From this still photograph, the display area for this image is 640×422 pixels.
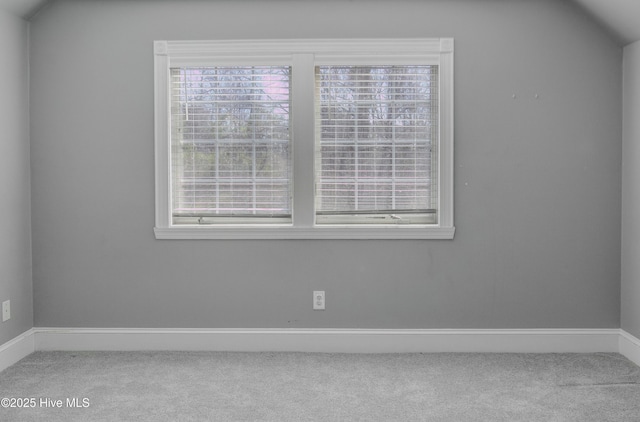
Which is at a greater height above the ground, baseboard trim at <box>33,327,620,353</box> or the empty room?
the empty room

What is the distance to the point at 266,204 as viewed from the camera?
3926mm

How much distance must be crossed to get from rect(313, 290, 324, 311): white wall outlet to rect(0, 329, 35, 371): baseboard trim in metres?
1.87

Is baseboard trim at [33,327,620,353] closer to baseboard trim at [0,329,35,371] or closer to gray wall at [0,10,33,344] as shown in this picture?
baseboard trim at [0,329,35,371]

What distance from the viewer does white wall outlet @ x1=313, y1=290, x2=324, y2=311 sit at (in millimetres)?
3881

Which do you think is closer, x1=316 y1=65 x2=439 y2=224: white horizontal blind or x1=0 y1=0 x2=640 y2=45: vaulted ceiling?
x1=0 y1=0 x2=640 y2=45: vaulted ceiling

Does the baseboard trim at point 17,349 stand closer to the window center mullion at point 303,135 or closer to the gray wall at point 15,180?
the gray wall at point 15,180

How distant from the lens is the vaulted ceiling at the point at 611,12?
3346 mm

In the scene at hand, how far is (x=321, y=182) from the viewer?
3891 mm

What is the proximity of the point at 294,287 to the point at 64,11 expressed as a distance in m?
2.35

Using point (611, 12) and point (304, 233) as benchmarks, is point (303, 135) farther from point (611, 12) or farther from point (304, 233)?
point (611, 12)

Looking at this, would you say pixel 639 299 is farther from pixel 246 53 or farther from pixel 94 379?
pixel 94 379

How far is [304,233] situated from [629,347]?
2.18 meters

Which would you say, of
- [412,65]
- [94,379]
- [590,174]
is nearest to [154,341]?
[94,379]

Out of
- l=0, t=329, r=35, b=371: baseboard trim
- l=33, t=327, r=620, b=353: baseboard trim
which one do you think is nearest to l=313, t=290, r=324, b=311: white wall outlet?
l=33, t=327, r=620, b=353: baseboard trim
